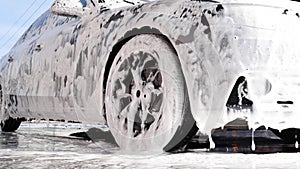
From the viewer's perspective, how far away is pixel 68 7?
5.24m

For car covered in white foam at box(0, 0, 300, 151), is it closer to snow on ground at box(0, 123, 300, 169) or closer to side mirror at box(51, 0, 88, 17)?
snow on ground at box(0, 123, 300, 169)

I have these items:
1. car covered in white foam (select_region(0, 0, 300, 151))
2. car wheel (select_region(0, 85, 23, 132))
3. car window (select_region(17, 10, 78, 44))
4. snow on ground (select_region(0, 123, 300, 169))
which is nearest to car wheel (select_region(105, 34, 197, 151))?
car covered in white foam (select_region(0, 0, 300, 151))

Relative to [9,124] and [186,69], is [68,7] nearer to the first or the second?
[186,69]

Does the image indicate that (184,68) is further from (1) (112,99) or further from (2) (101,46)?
(2) (101,46)

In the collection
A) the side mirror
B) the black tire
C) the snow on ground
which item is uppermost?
the side mirror

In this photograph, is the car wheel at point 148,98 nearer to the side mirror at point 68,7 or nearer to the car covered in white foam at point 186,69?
the car covered in white foam at point 186,69

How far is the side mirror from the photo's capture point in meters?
5.14

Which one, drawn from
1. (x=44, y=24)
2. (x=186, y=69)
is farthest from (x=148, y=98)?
(x=44, y=24)

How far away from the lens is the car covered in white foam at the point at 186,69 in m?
3.22

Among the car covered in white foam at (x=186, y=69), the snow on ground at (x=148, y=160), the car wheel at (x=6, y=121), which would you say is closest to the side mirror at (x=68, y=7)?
the car covered in white foam at (x=186, y=69)

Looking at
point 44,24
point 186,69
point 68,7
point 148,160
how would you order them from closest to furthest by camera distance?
point 148,160
point 186,69
point 68,7
point 44,24

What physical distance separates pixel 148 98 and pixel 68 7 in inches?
81.2

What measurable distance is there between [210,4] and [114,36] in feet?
3.18

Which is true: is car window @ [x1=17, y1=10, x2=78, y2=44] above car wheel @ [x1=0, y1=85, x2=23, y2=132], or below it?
above
